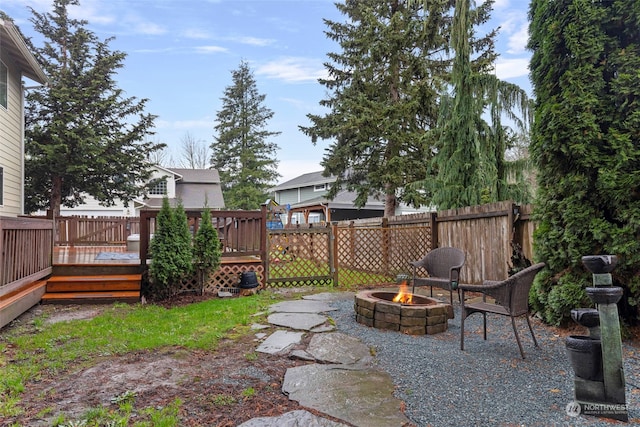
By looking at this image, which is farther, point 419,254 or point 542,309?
point 419,254

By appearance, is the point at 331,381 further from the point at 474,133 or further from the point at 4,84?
the point at 4,84

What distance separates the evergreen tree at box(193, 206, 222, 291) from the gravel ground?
2969mm

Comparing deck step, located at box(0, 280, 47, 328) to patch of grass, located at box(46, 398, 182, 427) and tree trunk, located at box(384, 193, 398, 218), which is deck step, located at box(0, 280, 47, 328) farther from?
tree trunk, located at box(384, 193, 398, 218)

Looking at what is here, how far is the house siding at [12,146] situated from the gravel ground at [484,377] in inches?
368

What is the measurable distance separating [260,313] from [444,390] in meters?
2.99

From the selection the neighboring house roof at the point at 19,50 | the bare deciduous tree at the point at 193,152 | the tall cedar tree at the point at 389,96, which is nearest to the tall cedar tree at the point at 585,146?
the tall cedar tree at the point at 389,96

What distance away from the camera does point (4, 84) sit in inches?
339

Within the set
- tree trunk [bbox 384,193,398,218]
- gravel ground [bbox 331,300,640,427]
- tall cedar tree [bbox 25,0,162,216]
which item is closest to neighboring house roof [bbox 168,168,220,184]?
tall cedar tree [bbox 25,0,162,216]

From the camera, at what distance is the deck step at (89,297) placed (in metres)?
5.79

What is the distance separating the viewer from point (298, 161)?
34750mm

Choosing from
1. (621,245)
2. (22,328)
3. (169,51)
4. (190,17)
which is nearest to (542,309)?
(621,245)

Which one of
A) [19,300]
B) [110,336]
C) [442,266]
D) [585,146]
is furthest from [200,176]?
[585,146]

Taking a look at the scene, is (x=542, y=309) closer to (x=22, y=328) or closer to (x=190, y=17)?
(x=22, y=328)

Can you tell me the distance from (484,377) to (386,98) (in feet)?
38.4
